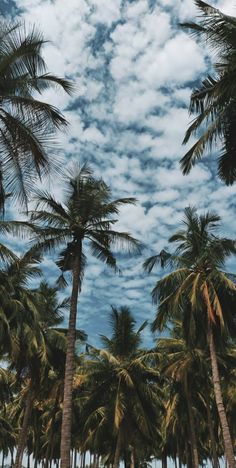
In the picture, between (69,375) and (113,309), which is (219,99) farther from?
(113,309)

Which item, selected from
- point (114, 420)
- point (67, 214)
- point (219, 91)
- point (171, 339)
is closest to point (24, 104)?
point (219, 91)

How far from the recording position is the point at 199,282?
2370 centimetres

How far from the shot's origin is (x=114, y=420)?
27672mm

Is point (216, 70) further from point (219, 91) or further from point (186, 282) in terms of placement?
point (186, 282)

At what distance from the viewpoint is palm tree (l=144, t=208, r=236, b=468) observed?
23.2 m

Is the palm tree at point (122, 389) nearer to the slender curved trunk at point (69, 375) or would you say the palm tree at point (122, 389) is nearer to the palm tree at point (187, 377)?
the palm tree at point (187, 377)

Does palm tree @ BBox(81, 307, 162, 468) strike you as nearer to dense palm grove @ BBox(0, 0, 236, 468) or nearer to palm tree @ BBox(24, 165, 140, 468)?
dense palm grove @ BBox(0, 0, 236, 468)

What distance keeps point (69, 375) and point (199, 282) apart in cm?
778

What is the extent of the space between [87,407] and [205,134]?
70.4ft

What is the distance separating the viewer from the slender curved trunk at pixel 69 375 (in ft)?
59.7

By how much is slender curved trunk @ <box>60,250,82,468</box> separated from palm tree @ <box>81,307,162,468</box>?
346 inches

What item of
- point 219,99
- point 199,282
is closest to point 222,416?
point 199,282

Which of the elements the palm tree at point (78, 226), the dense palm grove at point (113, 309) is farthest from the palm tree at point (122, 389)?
the palm tree at point (78, 226)

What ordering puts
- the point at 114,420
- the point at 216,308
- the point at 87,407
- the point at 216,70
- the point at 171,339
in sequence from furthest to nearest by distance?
the point at 171,339 → the point at 87,407 → the point at 114,420 → the point at 216,308 → the point at 216,70
